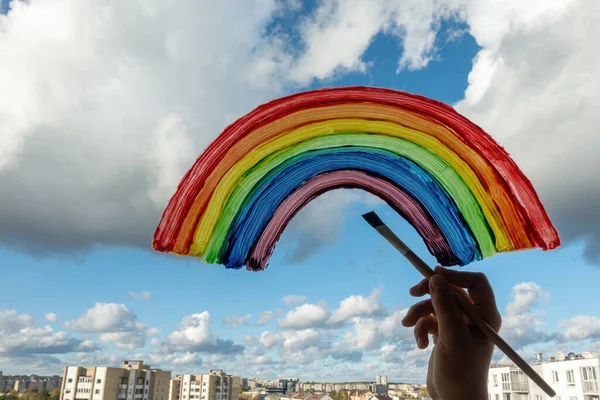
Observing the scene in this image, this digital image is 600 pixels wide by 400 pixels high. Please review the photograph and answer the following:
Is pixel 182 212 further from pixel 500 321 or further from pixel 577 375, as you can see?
pixel 577 375

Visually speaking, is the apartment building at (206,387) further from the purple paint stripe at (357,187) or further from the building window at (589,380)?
the purple paint stripe at (357,187)

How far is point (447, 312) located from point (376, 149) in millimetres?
544

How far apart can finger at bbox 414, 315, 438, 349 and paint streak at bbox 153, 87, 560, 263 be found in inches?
14.1

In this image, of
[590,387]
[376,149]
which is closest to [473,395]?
[376,149]

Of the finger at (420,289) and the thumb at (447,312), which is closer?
the thumb at (447,312)

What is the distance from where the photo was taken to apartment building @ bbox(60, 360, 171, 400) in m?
25.7

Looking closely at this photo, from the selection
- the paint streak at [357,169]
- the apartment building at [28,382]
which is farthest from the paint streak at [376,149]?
the apartment building at [28,382]

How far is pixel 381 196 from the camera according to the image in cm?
115

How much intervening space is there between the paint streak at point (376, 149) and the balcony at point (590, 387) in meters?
13.5

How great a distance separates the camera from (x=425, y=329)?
2.36ft

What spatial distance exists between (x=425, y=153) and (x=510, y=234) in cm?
25

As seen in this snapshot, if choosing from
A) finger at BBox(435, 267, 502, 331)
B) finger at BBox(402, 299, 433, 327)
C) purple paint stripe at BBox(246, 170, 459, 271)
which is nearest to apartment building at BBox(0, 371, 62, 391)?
purple paint stripe at BBox(246, 170, 459, 271)

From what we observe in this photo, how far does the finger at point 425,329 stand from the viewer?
715 mm

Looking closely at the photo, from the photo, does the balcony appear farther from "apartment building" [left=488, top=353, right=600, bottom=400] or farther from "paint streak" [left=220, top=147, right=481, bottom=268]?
"paint streak" [left=220, top=147, right=481, bottom=268]
